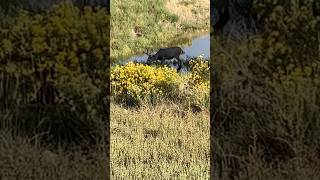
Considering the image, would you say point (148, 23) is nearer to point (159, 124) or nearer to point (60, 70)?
point (159, 124)

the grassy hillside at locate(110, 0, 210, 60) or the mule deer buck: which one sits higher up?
the grassy hillside at locate(110, 0, 210, 60)

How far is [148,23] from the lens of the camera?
809 inches

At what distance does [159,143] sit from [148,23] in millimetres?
13727

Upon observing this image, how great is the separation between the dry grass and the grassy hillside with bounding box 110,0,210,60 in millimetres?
10274

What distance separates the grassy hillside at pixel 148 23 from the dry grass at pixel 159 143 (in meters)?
10.3

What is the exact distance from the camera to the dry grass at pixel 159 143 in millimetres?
6016

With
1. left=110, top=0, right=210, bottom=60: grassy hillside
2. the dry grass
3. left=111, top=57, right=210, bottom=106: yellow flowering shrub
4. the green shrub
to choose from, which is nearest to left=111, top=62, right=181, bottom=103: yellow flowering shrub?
left=111, top=57, right=210, bottom=106: yellow flowering shrub

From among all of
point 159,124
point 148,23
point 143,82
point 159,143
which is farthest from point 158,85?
point 148,23

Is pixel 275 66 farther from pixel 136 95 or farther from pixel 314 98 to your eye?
pixel 136 95

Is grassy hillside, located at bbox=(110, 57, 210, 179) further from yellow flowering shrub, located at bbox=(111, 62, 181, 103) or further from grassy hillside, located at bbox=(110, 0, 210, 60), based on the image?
grassy hillside, located at bbox=(110, 0, 210, 60)

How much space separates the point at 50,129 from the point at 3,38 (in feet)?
2.13

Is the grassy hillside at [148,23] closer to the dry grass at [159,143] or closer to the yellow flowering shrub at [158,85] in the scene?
the yellow flowering shrub at [158,85]

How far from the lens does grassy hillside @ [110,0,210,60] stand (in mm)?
19406

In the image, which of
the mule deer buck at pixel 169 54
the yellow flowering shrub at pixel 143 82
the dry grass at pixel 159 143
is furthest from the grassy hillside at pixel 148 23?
the dry grass at pixel 159 143
